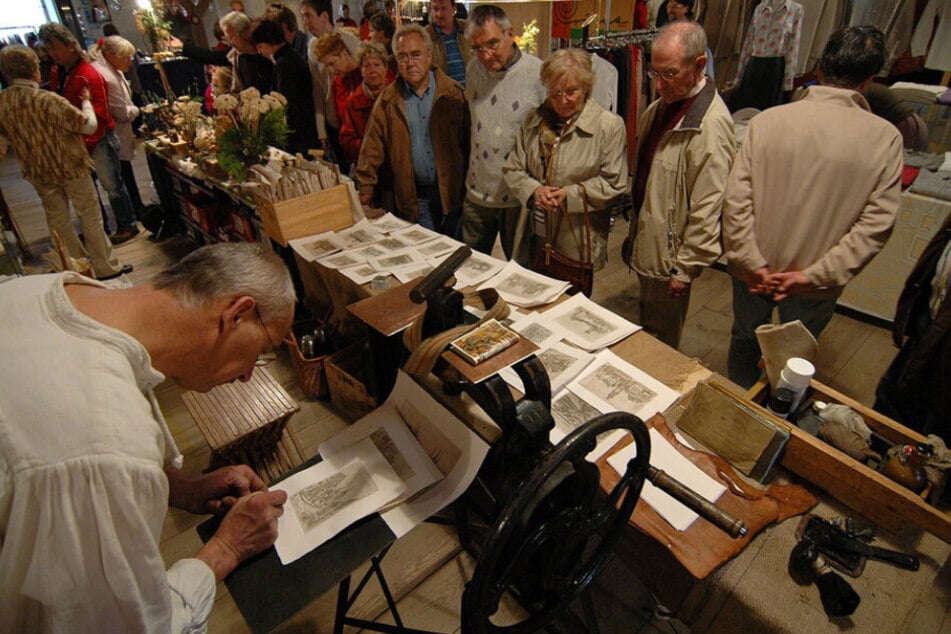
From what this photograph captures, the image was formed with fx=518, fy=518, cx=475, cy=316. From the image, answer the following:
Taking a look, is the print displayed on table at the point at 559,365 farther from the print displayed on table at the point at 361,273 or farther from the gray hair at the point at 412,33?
the gray hair at the point at 412,33

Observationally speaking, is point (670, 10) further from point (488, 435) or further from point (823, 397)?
point (488, 435)

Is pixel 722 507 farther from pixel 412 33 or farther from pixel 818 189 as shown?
pixel 412 33

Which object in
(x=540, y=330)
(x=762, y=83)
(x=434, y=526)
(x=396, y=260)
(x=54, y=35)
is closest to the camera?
(x=540, y=330)

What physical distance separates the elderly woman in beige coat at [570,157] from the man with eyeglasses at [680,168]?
15cm

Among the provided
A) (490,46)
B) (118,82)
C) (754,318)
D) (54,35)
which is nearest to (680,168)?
(754,318)

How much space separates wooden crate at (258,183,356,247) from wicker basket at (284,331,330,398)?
1.79ft

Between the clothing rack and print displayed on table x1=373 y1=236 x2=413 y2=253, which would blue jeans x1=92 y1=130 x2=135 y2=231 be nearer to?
print displayed on table x1=373 y1=236 x2=413 y2=253

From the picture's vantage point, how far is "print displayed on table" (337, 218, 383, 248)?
2.58m

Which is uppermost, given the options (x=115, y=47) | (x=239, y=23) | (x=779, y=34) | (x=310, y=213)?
(x=239, y=23)

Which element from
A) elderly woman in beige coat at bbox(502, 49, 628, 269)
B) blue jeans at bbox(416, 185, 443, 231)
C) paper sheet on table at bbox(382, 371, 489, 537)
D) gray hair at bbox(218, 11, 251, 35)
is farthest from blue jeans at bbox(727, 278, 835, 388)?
gray hair at bbox(218, 11, 251, 35)

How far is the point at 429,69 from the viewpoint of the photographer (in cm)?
288

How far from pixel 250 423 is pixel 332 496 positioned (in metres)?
0.88

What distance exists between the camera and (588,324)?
1837 mm

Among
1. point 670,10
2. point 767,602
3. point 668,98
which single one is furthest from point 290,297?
point 670,10
